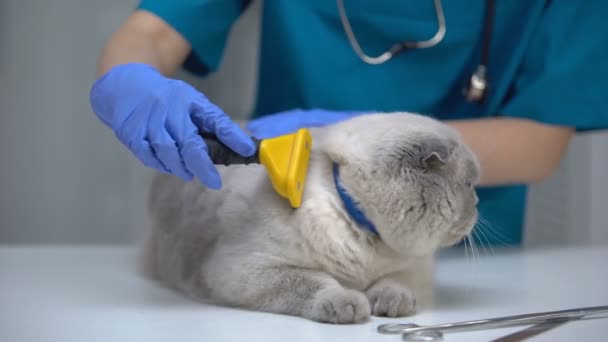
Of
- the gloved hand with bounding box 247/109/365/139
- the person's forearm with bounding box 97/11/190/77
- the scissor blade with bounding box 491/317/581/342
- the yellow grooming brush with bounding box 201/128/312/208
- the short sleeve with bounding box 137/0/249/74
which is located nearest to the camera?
the scissor blade with bounding box 491/317/581/342

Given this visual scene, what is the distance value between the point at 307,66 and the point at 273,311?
63 cm

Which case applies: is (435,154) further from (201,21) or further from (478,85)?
(201,21)

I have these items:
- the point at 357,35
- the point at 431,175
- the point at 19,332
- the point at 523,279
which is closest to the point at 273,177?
the point at 431,175

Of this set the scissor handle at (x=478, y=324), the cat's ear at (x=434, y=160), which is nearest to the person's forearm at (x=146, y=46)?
the cat's ear at (x=434, y=160)

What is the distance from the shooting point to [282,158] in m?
0.80

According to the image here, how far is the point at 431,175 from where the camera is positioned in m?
0.85

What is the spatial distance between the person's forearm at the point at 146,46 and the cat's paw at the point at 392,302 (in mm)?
589

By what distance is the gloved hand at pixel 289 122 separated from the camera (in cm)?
99

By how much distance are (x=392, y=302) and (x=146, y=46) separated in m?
0.66

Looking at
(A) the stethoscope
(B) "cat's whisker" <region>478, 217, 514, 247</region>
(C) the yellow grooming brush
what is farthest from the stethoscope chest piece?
(C) the yellow grooming brush

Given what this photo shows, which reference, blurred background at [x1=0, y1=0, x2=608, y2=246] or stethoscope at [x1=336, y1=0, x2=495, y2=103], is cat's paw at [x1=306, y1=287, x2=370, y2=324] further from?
blurred background at [x1=0, y1=0, x2=608, y2=246]

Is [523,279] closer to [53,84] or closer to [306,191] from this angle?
[306,191]

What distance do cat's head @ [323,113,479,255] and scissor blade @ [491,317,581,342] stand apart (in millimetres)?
176

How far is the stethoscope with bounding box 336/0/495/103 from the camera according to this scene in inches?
48.9
